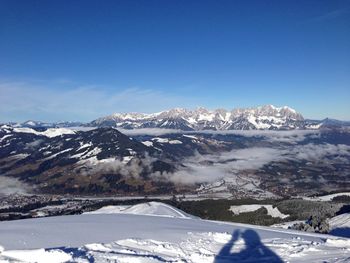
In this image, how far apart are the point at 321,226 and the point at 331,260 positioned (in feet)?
144

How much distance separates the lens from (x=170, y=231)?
3759 centimetres

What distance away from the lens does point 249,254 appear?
29141 millimetres

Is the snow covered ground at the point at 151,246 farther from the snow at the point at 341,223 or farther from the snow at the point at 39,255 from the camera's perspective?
the snow at the point at 341,223

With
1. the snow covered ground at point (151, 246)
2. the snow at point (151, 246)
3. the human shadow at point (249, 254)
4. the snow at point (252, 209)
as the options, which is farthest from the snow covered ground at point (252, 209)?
the human shadow at point (249, 254)

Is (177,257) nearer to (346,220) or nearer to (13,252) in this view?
(13,252)

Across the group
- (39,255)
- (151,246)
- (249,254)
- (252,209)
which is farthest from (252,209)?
(39,255)

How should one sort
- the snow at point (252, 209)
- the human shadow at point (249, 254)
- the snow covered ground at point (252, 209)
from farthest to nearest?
the snow at point (252, 209), the snow covered ground at point (252, 209), the human shadow at point (249, 254)

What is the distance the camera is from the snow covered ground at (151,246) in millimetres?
25859

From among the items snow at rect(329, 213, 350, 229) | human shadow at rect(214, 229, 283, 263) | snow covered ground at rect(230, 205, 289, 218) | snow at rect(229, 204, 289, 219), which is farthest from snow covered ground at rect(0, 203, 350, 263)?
snow at rect(229, 204, 289, 219)

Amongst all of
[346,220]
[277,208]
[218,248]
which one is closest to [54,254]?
[218,248]

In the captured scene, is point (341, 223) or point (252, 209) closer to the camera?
point (341, 223)

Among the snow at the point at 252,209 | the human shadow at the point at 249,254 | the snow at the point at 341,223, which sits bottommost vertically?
the snow at the point at 252,209

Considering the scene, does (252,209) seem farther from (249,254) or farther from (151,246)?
(151,246)

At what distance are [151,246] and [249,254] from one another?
7228 mm
